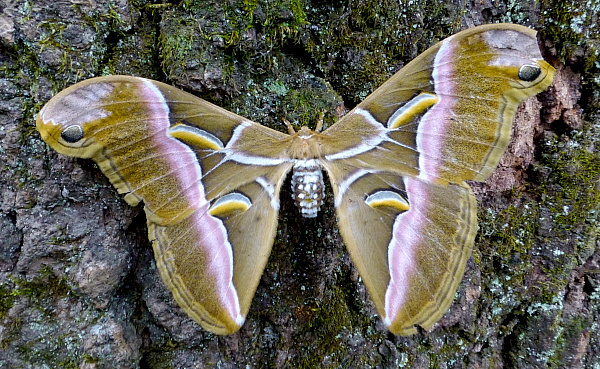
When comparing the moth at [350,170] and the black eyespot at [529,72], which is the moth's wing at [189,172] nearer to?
the moth at [350,170]

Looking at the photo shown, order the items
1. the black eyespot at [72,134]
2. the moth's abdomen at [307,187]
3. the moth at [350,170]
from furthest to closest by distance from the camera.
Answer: the moth's abdomen at [307,187] < the moth at [350,170] < the black eyespot at [72,134]

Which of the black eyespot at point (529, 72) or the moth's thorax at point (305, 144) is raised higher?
the black eyespot at point (529, 72)

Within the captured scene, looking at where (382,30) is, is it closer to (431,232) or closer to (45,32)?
(431,232)

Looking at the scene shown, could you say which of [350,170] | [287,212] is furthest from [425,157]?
[287,212]

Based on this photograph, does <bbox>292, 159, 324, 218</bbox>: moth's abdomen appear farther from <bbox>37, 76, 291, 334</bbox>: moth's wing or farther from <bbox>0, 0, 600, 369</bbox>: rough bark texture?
<bbox>0, 0, 600, 369</bbox>: rough bark texture

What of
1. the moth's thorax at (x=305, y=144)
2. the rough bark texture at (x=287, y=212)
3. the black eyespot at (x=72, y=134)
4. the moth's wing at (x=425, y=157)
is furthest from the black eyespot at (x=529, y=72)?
the black eyespot at (x=72, y=134)

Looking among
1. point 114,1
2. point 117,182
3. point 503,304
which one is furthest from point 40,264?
point 503,304

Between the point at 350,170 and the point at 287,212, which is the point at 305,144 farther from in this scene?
the point at 287,212
